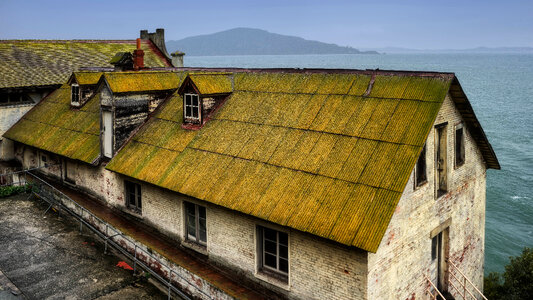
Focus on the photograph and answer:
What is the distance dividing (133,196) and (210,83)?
5759 millimetres

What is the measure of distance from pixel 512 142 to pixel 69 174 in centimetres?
6179

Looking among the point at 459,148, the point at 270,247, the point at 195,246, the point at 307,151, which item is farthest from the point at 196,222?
the point at 459,148

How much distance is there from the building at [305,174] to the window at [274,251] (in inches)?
1.4

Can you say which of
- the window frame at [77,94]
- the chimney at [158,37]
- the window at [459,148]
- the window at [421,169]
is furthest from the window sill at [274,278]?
the chimney at [158,37]

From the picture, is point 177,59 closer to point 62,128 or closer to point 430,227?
point 62,128

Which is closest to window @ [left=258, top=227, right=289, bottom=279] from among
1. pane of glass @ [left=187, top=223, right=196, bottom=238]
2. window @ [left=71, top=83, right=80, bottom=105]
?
pane of glass @ [left=187, top=223, right=196, bottom=238]

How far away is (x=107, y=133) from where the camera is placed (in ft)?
64.1

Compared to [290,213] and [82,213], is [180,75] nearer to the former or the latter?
[82,213]

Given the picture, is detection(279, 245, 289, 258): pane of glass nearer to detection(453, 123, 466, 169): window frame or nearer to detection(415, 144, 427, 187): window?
detection(415, 144, 427, 187): window

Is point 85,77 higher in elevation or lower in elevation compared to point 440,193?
higher

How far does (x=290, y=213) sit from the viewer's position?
1270cm

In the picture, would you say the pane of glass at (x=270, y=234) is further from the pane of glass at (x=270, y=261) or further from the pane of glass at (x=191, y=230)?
the pane of glass at (x=191, y=230)

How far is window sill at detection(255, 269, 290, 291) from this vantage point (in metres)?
13.4

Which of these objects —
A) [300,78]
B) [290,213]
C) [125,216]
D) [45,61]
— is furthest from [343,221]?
[45,61]
